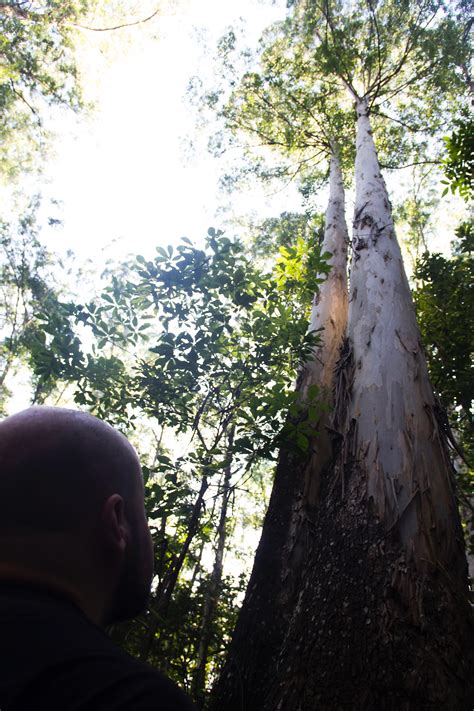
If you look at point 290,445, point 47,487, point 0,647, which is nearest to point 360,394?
point 290,445

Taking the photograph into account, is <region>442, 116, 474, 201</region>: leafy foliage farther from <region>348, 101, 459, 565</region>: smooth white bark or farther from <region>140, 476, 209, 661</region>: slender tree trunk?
<region>140, 476, 209, 661</region>: slender tree trunk

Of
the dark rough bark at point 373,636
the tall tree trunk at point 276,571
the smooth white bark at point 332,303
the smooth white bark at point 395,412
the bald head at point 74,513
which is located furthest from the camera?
the smooth white bark at point 332,303

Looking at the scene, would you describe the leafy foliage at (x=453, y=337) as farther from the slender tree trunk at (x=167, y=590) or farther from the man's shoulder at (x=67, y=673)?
the man's shoulder at (x=67, y=673)

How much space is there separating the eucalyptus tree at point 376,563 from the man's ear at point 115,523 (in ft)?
3.73

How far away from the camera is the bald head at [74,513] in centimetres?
75

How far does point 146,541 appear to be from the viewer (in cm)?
96

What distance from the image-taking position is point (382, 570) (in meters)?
1.69

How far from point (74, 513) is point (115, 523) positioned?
89 millimetres

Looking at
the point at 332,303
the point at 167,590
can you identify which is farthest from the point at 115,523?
the point at 332,303

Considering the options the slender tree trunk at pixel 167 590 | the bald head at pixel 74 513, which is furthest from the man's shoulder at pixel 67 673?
the slender tree trunk at pixel 167 590

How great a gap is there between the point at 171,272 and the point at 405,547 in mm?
2170

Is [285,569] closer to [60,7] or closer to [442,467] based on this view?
[442,467]

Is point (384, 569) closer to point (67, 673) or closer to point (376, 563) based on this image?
point (376, 563)

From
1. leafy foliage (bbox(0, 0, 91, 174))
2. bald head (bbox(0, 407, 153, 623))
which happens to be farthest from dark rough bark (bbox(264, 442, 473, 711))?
leafy foliage (bbox(0, 0, 91, 174))
